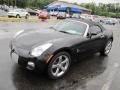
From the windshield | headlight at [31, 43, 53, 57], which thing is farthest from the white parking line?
headlight at [31, 43, 53, 57]

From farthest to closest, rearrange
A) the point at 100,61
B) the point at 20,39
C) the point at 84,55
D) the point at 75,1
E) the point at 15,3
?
1. the point at 75,1
2. the point at 15,3
3. the point at 100,61
4. the point at 84,55
5. the point at 20,39

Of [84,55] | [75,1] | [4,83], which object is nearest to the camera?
[4,83]

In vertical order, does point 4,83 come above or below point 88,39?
below

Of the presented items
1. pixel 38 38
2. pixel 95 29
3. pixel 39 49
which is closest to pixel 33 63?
pixel 39 49

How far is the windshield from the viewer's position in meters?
6.54

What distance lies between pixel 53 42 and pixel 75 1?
375ft

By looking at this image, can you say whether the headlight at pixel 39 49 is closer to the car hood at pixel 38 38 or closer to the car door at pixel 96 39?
the car hood at pixel 38 38

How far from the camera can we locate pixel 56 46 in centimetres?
531

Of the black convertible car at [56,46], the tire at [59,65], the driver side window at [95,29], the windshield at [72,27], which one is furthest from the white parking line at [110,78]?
the windshield at [72,27]

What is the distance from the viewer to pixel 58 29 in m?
6.77

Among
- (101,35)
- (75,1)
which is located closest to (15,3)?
(75,1)

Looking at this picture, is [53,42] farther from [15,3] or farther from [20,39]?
[15,3]

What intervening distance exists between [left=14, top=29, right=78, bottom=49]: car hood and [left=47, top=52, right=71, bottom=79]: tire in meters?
0.38

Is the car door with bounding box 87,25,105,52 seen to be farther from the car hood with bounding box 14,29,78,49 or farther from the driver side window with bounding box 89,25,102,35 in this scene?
the car hood with bounding box 14,29,78,49
